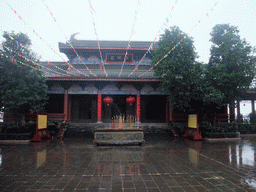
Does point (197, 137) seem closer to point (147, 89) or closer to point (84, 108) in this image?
point (147, 89)

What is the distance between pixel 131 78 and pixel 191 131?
20.5ft

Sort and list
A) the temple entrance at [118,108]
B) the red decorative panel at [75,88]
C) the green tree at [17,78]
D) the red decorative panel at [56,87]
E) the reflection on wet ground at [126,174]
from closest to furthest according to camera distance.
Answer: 1. the reflection on wet ground at [126,174]
2. the green tree at [17,78]
3. the red decorative panel at [56,87]
4. the red decorative panel at [75,88]
5. the temple entrance at [118,108]

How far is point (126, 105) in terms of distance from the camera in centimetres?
1828

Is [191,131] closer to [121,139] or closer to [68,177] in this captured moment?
[121,139]

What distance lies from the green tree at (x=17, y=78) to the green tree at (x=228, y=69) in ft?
36.9

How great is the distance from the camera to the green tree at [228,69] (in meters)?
11.3

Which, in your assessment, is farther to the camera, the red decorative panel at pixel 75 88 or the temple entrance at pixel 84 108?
the temple entrance at pixel 84 108

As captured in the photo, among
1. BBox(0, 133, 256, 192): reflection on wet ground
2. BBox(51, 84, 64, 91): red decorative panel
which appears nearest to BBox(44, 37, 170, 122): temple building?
BBox(51, 84, 64, 91): red decorative panel

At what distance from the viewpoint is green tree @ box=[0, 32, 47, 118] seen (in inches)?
426

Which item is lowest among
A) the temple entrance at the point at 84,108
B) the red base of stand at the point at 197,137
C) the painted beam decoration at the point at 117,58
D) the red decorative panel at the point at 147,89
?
the red base of stand at the point at 197,137

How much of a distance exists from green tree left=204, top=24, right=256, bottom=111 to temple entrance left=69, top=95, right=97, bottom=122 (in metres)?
10.8

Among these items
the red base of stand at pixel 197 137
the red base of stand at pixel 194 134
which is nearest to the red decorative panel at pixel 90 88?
the red base of stand at pixel 194 134

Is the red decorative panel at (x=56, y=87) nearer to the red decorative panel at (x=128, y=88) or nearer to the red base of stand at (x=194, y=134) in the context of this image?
the red decorative panel at (x=128, y=88)

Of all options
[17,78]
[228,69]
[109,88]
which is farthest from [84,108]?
[228,69]
